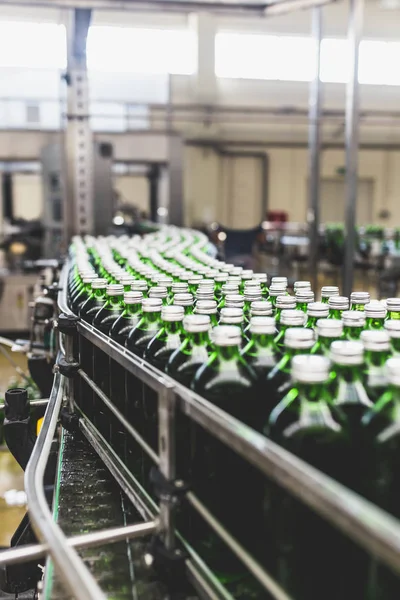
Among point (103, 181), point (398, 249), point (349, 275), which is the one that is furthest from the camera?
point (398, 249)

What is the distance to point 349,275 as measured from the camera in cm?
469

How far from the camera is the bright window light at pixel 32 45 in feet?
33.8

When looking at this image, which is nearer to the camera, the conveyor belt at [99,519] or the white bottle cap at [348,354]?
the white bottle cap at [348,354]

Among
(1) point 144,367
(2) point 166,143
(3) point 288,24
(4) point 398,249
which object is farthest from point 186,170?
→ (1) point 144,367

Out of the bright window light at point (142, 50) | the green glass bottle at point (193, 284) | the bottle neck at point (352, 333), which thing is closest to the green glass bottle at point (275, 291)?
the green glass bottle at point (193, 284)

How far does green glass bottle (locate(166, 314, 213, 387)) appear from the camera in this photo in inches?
37.2

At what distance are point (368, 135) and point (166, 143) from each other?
Answer: 5982 millimetres

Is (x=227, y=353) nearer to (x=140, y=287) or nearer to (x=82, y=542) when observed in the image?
(x=82, y=542)

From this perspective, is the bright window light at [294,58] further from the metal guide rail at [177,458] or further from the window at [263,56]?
the metal guide rail at [177,458]

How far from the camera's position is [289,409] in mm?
782

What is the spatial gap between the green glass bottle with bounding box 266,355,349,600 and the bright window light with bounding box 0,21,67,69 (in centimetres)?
1048

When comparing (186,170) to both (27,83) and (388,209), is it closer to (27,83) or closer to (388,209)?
(27,83)

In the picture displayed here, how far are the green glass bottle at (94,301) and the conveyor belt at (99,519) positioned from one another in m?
0.29

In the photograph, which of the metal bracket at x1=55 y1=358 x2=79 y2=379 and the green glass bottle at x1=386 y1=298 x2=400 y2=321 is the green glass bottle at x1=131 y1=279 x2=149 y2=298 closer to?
the metal bracket at x1=55 y1=358 x2=79 y2=379
